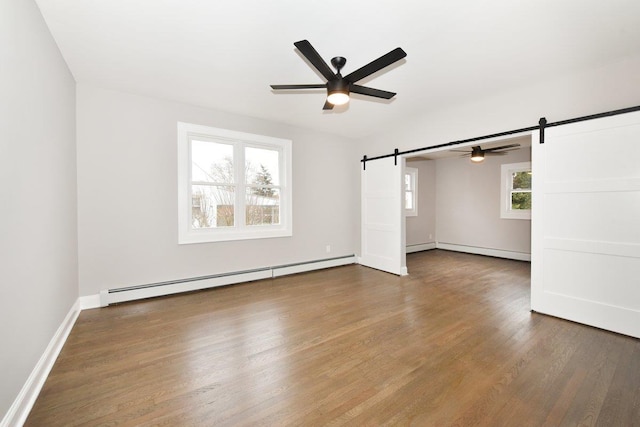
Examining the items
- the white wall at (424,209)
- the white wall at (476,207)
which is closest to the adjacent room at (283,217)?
the white wall at (476,207)

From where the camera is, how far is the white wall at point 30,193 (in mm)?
1567

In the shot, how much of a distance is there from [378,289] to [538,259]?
204cm

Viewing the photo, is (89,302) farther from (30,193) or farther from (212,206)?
(30,193)

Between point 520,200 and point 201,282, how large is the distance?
7.13 meters

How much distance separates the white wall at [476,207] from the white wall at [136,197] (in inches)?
209

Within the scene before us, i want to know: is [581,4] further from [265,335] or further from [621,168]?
[265,335]

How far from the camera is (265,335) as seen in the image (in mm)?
2688

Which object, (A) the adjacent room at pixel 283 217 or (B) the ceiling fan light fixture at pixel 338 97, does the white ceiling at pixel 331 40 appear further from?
(B) the ceiling fan light fixture at pixel 338 97

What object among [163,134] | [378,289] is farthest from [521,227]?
[163,134]

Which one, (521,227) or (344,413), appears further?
(521,227)

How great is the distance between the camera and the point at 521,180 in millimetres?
6480

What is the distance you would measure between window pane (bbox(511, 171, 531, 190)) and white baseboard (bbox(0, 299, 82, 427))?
8.34 metres

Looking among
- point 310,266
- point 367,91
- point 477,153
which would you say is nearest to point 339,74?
point 367,91

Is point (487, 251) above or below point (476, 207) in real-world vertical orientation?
below
